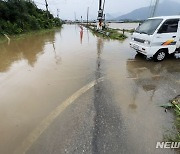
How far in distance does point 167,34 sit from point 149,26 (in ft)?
3.25

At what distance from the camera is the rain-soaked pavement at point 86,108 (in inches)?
134

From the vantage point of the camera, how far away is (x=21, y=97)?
209 inches

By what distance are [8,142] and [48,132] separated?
2.67 feet

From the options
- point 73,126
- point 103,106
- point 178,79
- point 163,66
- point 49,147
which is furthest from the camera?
point 163,66

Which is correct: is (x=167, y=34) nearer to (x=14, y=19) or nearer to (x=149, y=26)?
(x=149, y=26)

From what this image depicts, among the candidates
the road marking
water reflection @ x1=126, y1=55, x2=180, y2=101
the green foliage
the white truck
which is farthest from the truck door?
the green foliage

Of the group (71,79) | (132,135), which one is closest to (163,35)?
(71,79)

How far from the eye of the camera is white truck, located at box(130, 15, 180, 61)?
8.02 m

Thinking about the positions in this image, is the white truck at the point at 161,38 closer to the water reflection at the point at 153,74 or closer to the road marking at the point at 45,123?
the water reflection at the point at 153,74

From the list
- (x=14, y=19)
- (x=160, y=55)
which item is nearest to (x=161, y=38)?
(x=160, y=55)

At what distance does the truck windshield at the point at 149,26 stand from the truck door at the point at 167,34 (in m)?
0.29

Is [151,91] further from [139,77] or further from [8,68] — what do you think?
[8,68]

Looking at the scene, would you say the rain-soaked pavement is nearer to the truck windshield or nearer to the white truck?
the white truck

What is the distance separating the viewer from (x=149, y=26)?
8602mm
